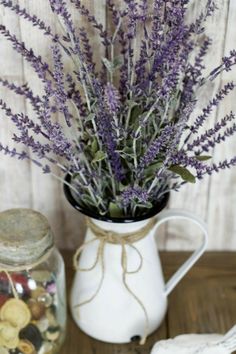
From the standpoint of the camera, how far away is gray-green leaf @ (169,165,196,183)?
73 centimetres

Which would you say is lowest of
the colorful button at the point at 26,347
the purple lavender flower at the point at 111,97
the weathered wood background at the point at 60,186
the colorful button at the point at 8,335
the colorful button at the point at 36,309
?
the colorful button at the point at 26,347

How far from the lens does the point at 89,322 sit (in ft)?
2.99

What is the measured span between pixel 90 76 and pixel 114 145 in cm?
9

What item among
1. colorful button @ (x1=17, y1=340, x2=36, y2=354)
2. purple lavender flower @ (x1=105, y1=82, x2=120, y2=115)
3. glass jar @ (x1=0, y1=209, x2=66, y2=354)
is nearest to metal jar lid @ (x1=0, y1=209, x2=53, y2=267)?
glass jar @ (x1=0, y1=209, x2=66, y2=354)

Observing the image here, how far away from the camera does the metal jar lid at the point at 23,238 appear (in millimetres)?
805

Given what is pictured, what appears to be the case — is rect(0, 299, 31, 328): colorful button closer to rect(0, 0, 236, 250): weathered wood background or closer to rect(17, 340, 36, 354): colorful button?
rect(17, 340, 36, 354): colorful button

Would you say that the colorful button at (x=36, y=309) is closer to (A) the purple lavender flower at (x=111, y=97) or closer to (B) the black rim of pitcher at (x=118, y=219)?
(B) the black rim of pitcher at (x=118, y=219)

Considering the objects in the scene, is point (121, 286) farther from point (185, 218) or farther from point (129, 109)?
point (129, 109)

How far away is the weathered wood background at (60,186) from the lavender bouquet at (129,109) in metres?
0.05

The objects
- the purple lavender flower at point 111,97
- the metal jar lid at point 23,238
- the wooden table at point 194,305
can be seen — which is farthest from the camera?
the wooden table at point 194,305

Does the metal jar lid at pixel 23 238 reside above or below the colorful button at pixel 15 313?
above

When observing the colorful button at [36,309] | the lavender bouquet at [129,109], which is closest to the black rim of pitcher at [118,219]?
the lavender bouquet at [129,109]

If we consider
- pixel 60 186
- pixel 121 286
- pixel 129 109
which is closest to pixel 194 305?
pixel 121 286

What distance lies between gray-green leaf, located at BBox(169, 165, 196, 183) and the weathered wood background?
197mm
